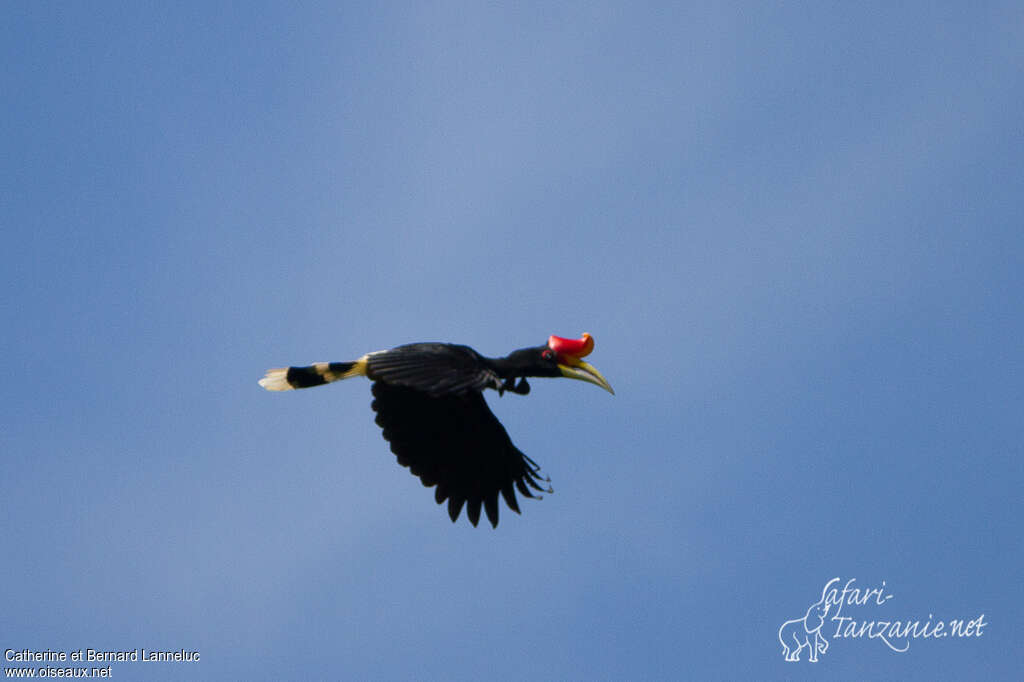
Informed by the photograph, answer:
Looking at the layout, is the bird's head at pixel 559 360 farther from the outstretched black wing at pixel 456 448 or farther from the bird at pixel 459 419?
the outstretched black wing at pixel 456 448

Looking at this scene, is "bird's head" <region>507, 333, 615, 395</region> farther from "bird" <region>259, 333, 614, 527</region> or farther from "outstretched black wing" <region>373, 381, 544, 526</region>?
"outstretched black wing" <region>373, 381, 544, 526</region>

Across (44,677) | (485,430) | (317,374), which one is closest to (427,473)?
(485,430)

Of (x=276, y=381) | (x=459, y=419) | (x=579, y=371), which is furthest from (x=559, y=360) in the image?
(x=276, y=381)

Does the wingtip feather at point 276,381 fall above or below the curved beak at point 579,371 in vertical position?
above

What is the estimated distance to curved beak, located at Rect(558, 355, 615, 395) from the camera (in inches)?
516

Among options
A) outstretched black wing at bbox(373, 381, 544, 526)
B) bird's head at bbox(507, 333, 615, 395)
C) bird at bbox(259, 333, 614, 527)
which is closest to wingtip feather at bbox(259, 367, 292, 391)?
bird at bbox(259, 333, 614, 527)

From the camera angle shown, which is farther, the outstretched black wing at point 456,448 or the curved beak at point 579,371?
the outstretched black wing at point 456,448

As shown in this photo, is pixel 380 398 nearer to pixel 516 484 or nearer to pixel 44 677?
pixel 516 484

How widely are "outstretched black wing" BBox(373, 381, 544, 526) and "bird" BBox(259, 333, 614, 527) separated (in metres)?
0.01

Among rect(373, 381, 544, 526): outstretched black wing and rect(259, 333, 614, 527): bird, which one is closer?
rect(259, 333, 614, 527): bird

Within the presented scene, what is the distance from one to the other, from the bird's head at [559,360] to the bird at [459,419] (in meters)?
0.01

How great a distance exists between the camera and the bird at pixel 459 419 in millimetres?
13008

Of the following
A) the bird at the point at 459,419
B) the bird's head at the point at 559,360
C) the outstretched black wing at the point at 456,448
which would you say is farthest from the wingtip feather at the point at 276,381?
the bird's head at the point at 559,360

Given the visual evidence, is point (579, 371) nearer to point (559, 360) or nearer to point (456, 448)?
point (559, 360)
